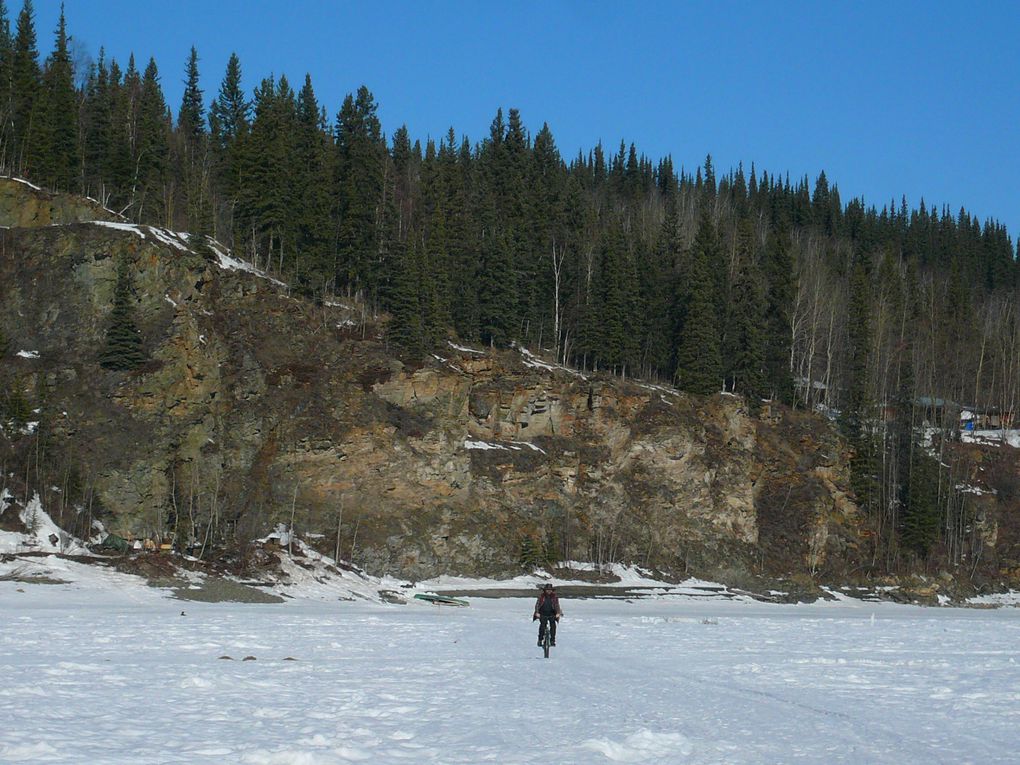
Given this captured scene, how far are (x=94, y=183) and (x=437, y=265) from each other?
25.7 meters

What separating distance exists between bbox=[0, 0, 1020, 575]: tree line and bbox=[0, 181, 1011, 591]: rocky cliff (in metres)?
4.58

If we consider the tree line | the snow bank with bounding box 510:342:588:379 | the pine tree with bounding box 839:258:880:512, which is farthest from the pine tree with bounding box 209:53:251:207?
the pine tree with bounding box 839:258:880:512

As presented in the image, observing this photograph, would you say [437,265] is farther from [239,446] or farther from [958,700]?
[958,700]

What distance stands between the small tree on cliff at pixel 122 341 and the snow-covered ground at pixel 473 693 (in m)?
24.7

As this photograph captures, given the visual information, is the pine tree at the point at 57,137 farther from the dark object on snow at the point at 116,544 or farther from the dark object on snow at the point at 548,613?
the dark object on snow at the point at 548,613

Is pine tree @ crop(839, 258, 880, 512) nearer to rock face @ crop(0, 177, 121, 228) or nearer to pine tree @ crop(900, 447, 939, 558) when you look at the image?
pine tree @ crop(900, 447, 939, 558)

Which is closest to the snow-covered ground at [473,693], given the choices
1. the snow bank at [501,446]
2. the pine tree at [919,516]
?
the snow bank at [501,446]

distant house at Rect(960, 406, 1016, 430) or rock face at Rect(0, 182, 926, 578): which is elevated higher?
distant house at Rect(960, 406, 1016, 430)

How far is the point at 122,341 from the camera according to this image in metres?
54.5

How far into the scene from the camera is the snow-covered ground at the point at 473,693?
36.1 feet

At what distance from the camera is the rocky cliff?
5303 centimetres

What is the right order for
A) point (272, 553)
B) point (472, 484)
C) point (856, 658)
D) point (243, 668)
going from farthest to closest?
point (472, 484), point (272, 553), point (856, 658), point (243, 668)

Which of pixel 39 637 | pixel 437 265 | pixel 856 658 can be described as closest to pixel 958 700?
pixel 856 658

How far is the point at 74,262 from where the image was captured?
185 ft
